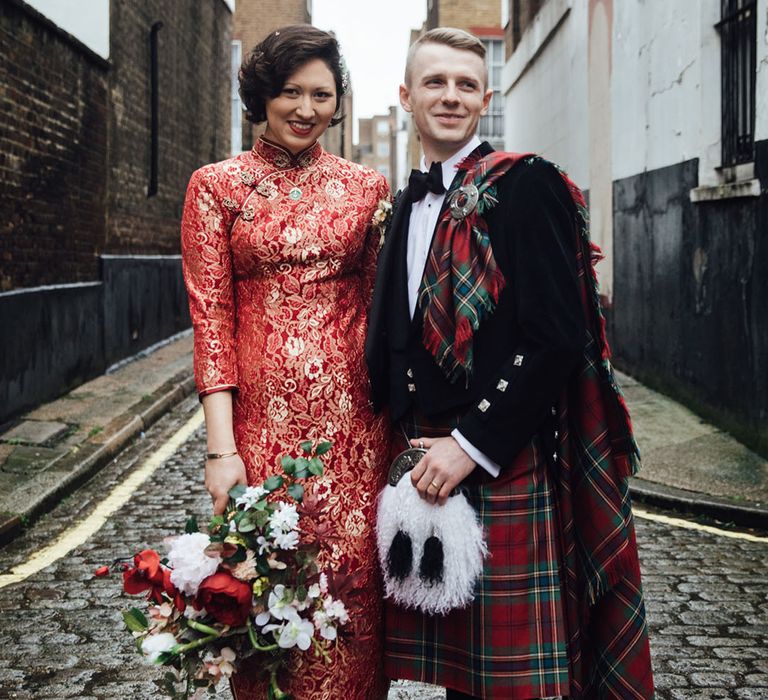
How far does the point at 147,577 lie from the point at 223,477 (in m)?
0.36

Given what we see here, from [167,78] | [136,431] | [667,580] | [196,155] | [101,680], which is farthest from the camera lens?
[196,155]

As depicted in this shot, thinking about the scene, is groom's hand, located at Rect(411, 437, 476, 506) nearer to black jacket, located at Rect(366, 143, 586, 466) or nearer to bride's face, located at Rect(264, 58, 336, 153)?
black jacket, located at Rect(366, 143, 586, 466)

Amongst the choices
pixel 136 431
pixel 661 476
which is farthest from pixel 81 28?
pixel 661 476

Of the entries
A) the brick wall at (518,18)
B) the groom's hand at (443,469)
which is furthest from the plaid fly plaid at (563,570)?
the brick wall at (518,18)

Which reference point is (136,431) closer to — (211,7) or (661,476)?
(661,476)

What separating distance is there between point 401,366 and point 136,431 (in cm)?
711

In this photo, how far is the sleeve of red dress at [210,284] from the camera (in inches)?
106

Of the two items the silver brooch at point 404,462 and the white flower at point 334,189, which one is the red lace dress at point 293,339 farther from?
the silver brooch at point 404,462

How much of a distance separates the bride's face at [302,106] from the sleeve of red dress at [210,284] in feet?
0.76

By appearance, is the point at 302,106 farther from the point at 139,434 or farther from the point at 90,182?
the point at 90,182

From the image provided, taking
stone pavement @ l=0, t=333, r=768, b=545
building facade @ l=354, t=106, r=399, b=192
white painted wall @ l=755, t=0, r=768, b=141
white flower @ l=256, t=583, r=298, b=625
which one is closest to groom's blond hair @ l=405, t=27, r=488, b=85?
white flower @ l=256, t=583, r=298, b=625

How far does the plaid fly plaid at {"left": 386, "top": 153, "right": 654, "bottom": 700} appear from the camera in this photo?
2525 mm

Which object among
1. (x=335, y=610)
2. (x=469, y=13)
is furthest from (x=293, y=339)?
(x=469, y=13)

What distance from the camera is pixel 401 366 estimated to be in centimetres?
260
